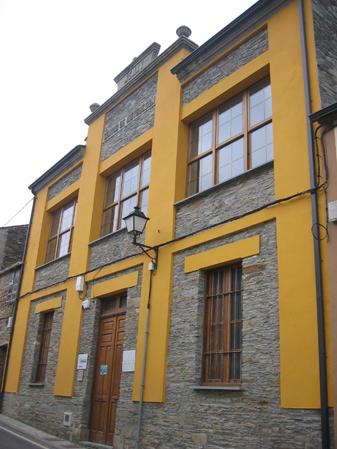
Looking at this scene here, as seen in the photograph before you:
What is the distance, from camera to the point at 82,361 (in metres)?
11.7

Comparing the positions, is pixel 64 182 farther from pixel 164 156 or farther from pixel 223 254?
pixel 223 254

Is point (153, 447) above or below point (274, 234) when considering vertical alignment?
below

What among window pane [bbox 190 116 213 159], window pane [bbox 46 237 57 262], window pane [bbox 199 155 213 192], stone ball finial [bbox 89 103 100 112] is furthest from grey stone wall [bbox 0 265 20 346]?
window pane [bbox 199 155 213 192]

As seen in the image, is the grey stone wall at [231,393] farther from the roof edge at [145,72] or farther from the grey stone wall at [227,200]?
the roof edge at [145,72]

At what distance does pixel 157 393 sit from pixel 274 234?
3.63 m

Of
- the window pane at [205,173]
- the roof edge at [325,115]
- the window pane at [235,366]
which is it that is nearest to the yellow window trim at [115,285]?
the window pane at [205,173]

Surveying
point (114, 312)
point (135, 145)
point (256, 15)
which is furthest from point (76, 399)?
point (256, 15)

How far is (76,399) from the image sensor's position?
11508 mm

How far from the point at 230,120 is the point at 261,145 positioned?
3.98 ft

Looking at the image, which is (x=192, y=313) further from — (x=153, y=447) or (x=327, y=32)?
(x=327, y=32)

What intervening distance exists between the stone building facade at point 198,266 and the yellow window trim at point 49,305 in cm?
9

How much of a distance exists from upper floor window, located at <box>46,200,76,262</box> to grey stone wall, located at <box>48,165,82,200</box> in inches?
21.3

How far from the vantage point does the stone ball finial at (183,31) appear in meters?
11.9

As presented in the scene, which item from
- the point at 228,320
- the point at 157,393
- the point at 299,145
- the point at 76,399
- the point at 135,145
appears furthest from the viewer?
the point at 135,145
